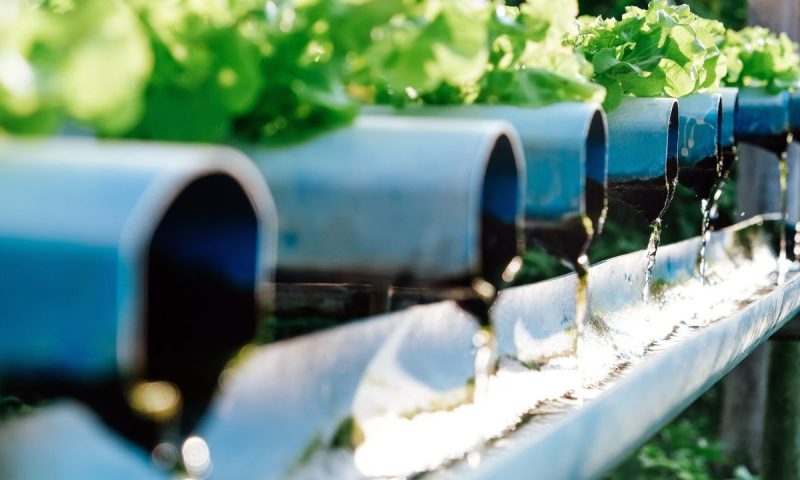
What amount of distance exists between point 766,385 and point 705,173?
2.81m

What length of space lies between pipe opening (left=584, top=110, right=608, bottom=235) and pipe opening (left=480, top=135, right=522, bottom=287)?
0.29 m

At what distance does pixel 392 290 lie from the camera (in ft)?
5.76

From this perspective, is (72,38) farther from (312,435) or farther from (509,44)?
(509,44)

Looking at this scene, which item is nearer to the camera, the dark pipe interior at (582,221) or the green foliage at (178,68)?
the green foliage at (178,68)

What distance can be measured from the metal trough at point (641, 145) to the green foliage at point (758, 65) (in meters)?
1.71

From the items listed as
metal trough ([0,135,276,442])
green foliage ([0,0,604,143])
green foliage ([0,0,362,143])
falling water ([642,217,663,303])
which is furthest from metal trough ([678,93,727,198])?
metal trough ([0,135,276,442])

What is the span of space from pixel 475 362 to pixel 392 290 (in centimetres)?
14

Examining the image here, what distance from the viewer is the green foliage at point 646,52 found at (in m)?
2.52

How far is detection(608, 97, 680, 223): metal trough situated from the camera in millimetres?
2355

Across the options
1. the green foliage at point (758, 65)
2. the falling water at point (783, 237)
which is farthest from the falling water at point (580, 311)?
the green foliage at point (758, 65)

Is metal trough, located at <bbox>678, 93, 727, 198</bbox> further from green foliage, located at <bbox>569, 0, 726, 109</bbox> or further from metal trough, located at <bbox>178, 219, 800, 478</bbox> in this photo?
metal trough, located at <bbox>178, 219, 800, 478</bbox>

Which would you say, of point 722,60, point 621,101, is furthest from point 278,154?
point 722,60

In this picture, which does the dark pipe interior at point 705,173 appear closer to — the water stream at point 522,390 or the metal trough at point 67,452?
the water stream at point 522,390

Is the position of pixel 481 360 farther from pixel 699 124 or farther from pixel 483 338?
pixel 699 124
